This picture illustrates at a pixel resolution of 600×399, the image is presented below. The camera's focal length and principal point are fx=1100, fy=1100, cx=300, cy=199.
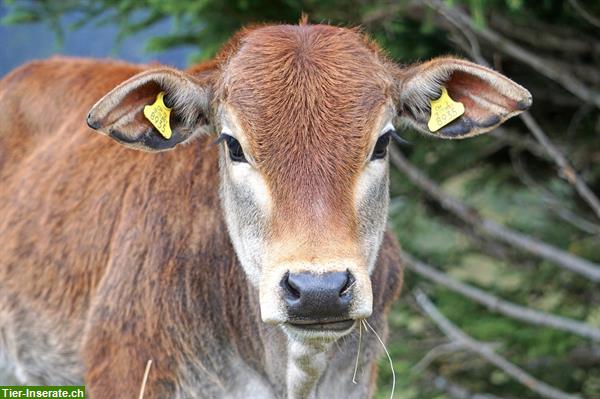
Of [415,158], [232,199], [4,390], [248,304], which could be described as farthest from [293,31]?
[415,158]

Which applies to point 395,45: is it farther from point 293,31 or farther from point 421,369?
point 293,31

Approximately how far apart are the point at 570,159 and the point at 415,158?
1231 mm

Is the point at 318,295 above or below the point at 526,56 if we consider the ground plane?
above

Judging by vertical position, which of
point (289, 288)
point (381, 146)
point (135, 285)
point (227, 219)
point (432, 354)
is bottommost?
point (432, 354)

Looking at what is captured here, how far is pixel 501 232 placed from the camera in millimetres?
8078

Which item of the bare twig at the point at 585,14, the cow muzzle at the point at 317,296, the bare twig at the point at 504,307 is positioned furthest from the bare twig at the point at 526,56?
the cow muzzle at the point at 317,296

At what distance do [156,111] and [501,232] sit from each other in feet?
11.8

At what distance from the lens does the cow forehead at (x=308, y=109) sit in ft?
15.4

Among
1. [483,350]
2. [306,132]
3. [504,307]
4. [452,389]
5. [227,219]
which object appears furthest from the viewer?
[452,389]

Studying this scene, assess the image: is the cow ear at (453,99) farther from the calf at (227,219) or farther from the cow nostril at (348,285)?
the cow nostril at (348,285)

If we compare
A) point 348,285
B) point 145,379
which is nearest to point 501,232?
point 145,379

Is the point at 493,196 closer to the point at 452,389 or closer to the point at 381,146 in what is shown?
the point at 452,389

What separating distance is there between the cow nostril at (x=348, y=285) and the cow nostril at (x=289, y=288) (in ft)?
0.59

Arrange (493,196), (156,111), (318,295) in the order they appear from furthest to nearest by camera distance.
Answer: (493,196) → (156,111) → (318,295)
